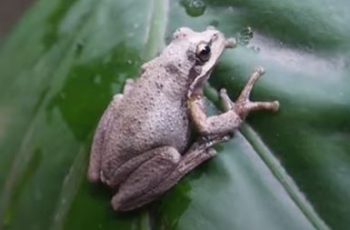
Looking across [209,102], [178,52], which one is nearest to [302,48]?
[209,102]

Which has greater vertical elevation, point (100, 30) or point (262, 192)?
point (100, 30)

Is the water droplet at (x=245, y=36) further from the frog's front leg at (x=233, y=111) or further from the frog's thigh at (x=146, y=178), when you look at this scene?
the frog's thigh at (x=146, y=178)

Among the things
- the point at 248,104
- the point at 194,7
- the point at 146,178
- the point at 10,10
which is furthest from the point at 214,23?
the point at 10,10

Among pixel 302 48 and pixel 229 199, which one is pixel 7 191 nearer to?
pixel 229 199

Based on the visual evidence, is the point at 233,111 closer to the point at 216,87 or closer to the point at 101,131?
the point at 216,87

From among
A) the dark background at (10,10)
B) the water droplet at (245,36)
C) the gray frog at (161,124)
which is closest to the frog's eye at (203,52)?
the gray frog at (161,124)

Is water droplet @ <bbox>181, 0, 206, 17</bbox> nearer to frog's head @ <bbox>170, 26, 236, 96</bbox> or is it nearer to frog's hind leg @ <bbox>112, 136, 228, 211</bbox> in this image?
frog's head @ <bbox>170, 26, 236, 96</bbox>
